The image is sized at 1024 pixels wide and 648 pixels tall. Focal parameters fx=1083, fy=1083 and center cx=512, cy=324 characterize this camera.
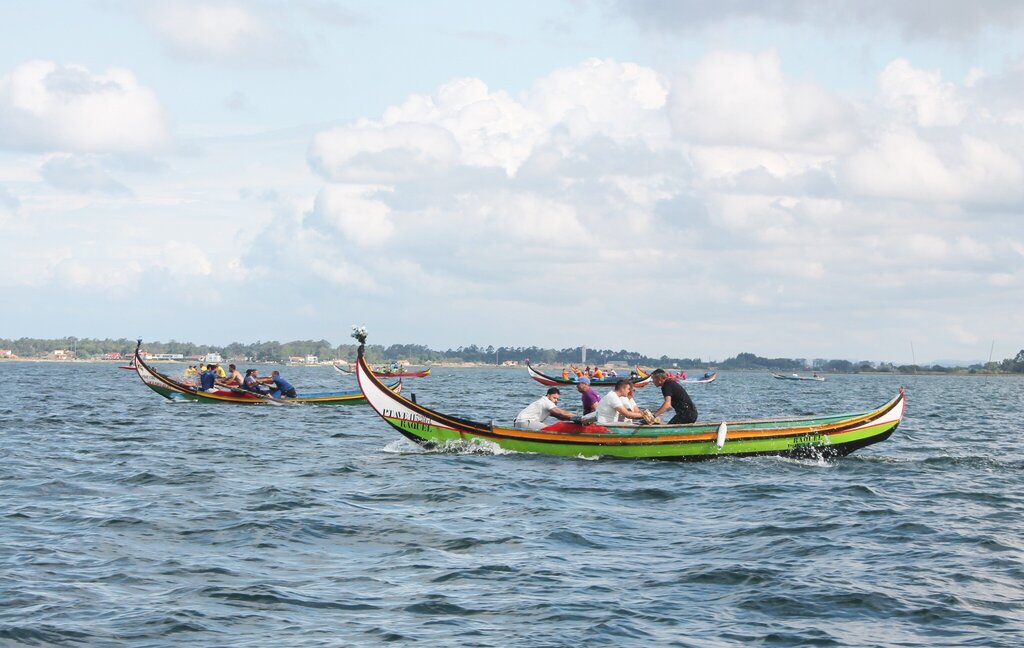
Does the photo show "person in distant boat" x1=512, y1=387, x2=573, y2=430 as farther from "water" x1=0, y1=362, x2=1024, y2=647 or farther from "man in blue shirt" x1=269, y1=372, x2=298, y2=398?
"man in blue shirt" x1=269, y1=372, x2=298, y2=398

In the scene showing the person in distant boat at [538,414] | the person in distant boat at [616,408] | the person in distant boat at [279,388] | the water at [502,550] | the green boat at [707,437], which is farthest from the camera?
the person in distant boat at [279,388]

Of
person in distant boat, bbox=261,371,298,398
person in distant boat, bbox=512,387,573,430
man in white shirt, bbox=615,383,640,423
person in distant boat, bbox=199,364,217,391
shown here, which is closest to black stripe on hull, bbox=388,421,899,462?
person in distant boat, bbox=512,387,573,430

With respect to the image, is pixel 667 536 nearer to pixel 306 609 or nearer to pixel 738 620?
pixel 738 620

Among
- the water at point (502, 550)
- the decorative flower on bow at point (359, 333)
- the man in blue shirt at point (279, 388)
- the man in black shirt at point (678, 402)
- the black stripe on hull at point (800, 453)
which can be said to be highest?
the decorative flower on bow at point (359, 333)

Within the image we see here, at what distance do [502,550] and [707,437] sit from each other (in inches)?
444

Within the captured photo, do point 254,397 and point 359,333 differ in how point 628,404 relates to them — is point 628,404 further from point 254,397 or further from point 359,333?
point 254,397

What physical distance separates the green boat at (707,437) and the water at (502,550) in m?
0.38

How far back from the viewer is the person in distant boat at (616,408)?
2578cm

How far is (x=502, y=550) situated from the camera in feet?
49.5

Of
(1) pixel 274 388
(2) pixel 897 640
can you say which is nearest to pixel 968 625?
(2) pixel 897 640

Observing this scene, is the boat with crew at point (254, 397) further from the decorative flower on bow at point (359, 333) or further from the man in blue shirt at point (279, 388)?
the decorative flower on bow at point (359, 333)

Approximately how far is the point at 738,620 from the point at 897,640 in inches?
63.0

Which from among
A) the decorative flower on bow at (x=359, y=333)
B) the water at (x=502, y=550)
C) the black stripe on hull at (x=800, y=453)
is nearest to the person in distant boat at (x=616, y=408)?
the black stripe on hull at (x=800, y=453)

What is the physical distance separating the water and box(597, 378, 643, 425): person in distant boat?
114 cm
